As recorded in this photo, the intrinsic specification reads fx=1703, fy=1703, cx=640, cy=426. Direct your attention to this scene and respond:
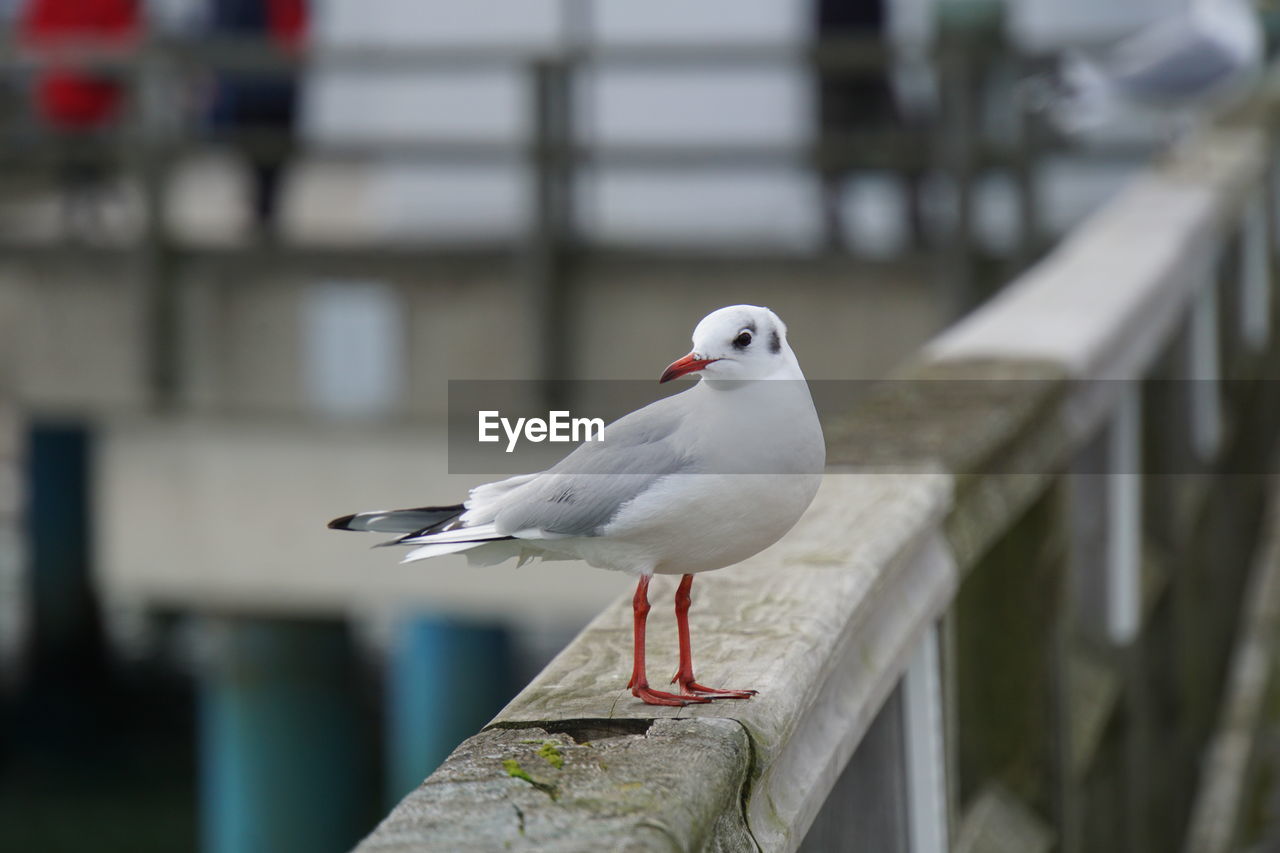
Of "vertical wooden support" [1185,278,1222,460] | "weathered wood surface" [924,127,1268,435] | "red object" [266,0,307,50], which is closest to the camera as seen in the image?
"weathered wood surface" [924,127,1268,435]

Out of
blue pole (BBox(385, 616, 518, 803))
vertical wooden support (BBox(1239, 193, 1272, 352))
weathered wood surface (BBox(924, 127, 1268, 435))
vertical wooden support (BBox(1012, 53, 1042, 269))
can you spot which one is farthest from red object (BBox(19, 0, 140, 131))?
weathered wood surface (BBox(924, 127, 1268, 435))

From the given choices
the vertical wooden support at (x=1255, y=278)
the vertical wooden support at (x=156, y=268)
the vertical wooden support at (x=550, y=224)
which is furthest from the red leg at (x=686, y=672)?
the vertical wooden support at (x=156, y=268)

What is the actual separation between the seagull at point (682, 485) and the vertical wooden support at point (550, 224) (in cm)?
609

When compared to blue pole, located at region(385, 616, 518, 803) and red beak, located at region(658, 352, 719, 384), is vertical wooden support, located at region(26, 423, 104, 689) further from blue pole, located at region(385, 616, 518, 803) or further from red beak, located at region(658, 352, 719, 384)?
red beak, located at region(658, 352, 719, 384)

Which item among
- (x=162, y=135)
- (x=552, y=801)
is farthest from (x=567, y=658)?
(x=162, y=135)

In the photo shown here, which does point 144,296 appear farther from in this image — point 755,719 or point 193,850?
point 755,719

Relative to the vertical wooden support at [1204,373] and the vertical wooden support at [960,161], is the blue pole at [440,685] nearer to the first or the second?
the vertical wooden support at [960,161]

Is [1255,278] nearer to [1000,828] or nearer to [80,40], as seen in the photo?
[1000,828]

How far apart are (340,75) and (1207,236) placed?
5.78 metres

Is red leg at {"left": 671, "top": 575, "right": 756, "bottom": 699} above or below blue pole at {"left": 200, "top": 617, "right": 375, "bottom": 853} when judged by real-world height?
above

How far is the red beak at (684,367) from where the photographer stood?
96 cm

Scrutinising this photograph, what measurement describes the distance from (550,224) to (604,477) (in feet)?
21.5

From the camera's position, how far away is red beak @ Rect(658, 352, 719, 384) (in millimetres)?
956

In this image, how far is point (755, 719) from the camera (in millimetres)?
1196
